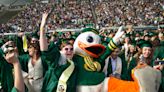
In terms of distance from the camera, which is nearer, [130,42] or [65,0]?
[130,42]

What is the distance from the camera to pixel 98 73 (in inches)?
243

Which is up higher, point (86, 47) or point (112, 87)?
point (86, 47)

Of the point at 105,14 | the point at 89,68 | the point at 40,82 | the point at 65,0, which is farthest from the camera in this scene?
the point at 65,0

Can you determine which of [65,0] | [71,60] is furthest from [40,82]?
[65,0]

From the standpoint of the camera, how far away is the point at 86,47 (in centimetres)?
638

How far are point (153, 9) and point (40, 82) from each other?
1195 inches

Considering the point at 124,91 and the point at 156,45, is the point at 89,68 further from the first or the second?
the point at 156,45

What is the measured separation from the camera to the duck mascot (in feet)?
18.0

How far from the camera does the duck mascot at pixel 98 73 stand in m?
5.49

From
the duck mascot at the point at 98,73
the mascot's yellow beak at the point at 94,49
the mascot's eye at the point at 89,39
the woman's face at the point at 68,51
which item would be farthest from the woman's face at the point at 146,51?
the woman's face at the point at 68,51

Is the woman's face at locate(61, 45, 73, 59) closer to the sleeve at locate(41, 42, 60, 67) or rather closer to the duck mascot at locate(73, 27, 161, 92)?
the duck mascot at locate(73, 27, 161, 92)

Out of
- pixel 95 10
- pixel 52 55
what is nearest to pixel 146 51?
pixel 52 55

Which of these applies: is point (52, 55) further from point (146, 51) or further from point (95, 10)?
point (95, 10)

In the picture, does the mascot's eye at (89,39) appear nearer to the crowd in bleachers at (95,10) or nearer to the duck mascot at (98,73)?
the duck mascot at (98,73)
